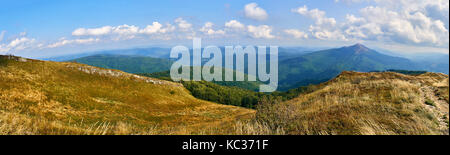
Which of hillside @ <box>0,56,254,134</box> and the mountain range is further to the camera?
hillside @ <box>0,56,254,134</box>

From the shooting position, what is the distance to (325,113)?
10508 millimetres

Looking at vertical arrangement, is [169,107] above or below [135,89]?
below

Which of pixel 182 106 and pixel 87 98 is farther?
pixel 182 106

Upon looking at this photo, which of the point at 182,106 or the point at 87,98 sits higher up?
Result: the point at 87,98

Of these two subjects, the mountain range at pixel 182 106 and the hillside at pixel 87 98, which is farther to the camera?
the hillside at pixel 87 98
